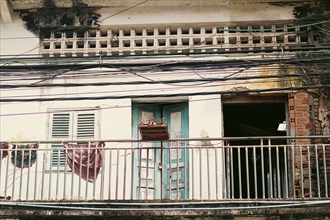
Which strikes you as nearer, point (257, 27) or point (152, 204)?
point (152, 204)

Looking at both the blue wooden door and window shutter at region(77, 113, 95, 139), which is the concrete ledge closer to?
the blue wooden door

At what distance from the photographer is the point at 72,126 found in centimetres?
1278

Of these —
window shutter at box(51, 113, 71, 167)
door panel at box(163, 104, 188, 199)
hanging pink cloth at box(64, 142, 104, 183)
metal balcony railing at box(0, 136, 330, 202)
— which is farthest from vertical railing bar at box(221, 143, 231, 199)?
window shutter at box(51, 113, 71, 167)

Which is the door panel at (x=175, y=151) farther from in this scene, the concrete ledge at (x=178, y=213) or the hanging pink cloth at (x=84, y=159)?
the concrete ledge at (x=178, y=213)

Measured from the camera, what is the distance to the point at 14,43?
43.4ft

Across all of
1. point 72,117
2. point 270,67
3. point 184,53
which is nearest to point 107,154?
point 72,117

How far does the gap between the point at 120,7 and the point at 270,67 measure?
2856mm

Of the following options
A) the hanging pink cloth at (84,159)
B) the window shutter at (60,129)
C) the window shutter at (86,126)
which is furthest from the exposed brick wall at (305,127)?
the window shutter at (60,129)

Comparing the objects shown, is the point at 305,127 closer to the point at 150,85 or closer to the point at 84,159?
the point at 150,85

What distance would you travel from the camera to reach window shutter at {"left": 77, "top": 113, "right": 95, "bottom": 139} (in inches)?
502

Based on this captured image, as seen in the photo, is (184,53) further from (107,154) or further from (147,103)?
(107,154)

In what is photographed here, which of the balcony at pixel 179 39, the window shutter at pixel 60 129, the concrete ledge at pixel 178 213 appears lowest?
the concrete ledge at pixel 178 213

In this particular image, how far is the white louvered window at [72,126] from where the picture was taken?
12750 millimetres

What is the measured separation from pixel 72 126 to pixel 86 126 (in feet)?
0.79
